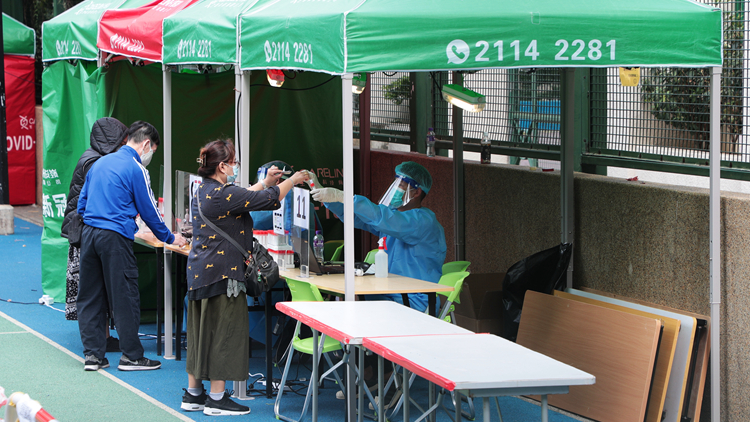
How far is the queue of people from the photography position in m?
5.65

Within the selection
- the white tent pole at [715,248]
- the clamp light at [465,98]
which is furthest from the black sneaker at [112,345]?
the white tent pole at [715,248]

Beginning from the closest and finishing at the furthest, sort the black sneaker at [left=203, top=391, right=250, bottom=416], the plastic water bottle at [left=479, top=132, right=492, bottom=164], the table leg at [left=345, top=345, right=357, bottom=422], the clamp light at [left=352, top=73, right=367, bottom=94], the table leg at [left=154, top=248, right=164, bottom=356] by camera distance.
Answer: the table leg at [left=345, top=345, right=357, bottom=422] < the black sneaker at [left=203, top=391, right=250, bottom=416] < the table leg at [left=154, top=248, right=164, bottom=356] < the plastic water bottle at [left=479, top=132, right=492, bottom=164] < the clamp light at [left=352, top=73, right=367, bottom=94]

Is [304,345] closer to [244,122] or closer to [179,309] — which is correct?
[244,122]

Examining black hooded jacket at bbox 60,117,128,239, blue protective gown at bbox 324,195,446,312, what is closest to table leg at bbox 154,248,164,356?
black hooded jacket at bbox 60,117,128,239

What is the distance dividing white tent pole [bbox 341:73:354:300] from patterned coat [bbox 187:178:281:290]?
0.59 meters

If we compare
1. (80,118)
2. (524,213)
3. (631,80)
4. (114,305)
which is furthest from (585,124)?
(80,118)

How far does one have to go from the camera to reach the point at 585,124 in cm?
724

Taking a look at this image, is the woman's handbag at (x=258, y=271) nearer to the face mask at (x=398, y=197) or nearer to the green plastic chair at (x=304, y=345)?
the green plastic chair at (x=304, y=345)

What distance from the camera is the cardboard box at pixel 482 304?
7.17 metres

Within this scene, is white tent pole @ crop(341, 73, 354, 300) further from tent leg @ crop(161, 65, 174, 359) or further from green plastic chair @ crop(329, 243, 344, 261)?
tent leg @ crop(161, 65, 174, 359)

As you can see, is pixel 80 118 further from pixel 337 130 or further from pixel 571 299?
pixel 571 299

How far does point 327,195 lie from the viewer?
5938 millimetres

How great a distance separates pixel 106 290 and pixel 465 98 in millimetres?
3184

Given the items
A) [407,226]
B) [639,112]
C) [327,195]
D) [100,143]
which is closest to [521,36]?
[327,195]
